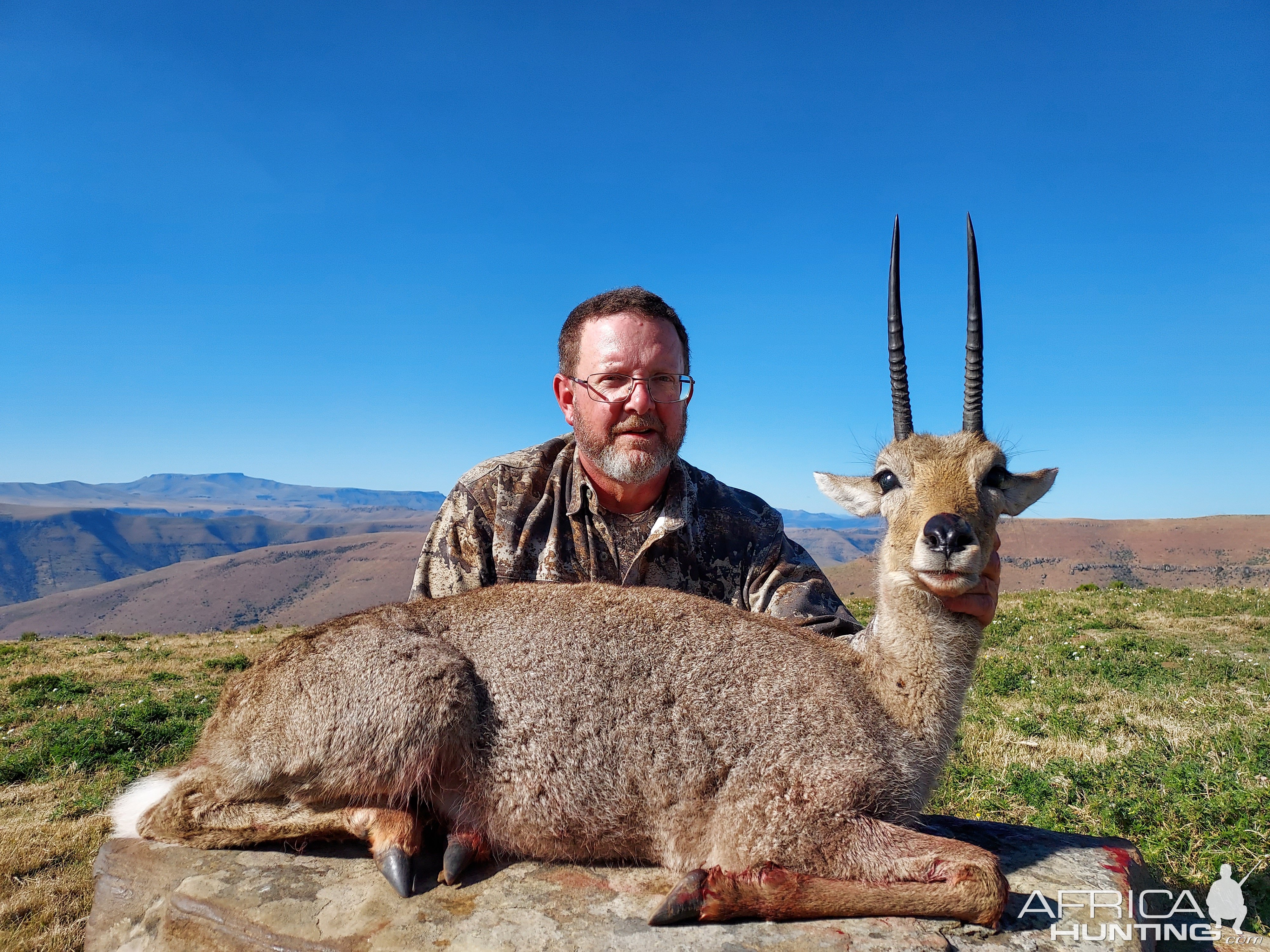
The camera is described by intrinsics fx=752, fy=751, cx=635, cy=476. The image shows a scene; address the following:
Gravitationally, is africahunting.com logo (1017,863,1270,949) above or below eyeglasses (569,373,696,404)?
below

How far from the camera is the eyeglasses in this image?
23.7 feet

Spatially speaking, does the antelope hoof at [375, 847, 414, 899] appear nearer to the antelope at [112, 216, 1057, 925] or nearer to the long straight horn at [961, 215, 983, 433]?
the antelope at [112, 216, 1057, 925]

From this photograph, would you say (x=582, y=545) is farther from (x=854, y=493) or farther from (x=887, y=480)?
(x=887, y=480)

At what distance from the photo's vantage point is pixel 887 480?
5.29 metres

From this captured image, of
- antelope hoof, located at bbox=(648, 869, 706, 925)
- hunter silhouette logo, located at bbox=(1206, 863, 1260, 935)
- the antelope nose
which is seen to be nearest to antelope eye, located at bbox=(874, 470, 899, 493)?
the antelope nose

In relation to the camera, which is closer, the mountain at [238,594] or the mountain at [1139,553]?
the mountain at [1139,553]

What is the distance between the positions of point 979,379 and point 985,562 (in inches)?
62.1

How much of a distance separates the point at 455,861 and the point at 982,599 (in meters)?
3.47

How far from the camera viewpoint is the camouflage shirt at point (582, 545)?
7.39 meters

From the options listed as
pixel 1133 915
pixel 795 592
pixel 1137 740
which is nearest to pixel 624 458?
pixel 795 592

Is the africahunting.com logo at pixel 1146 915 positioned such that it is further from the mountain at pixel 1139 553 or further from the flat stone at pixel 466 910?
the mountain at pixel 1139 553

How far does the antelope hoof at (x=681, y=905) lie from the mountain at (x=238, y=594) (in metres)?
121

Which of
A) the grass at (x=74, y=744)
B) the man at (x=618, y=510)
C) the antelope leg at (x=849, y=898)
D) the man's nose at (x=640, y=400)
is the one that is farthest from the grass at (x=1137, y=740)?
the grass at (x=74, y=744)

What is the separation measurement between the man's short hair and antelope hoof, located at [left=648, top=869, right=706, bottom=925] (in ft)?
16.4
